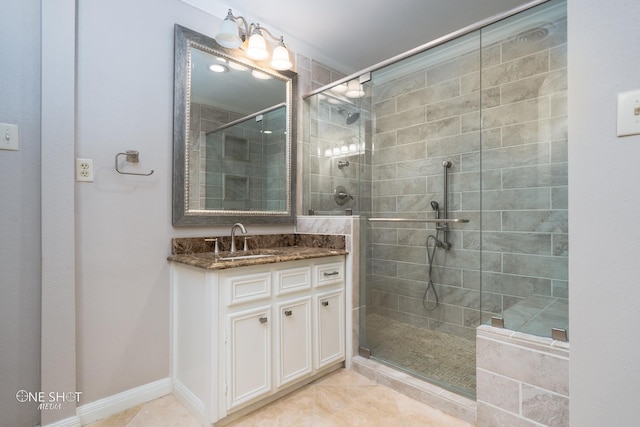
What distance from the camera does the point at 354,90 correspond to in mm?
2408

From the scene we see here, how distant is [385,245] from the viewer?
251 centimetres

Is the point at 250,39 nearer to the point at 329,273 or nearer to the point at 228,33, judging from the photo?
the point at 228,33

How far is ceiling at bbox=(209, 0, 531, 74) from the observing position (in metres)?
2.13

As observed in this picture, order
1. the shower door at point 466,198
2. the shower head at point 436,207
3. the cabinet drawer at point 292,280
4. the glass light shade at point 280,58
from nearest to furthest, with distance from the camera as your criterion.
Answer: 1. the shower door at point 466,198
2. the cabinet drawer at point 292,280
3. the glass light shade at point 280,58
4. the shower head at point 436,207

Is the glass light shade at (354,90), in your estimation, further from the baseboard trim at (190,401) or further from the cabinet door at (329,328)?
the baseboard trim at (190,401)

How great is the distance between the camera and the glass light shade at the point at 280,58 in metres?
2.21

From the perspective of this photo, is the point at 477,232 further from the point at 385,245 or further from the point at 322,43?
the point at 322,43

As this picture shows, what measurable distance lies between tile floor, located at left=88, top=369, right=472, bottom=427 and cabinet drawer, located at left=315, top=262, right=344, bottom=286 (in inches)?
25.4

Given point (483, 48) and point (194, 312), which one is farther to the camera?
point (483, 48)

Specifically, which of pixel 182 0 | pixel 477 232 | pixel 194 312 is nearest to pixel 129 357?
pixel 194 312

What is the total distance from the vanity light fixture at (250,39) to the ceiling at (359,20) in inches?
4.8

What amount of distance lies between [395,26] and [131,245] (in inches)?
95.0

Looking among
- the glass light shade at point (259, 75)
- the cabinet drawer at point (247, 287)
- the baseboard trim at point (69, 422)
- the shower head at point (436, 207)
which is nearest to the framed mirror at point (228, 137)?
the glass light shade at point (259, 75)

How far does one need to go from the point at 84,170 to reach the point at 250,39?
1311 millimetres
